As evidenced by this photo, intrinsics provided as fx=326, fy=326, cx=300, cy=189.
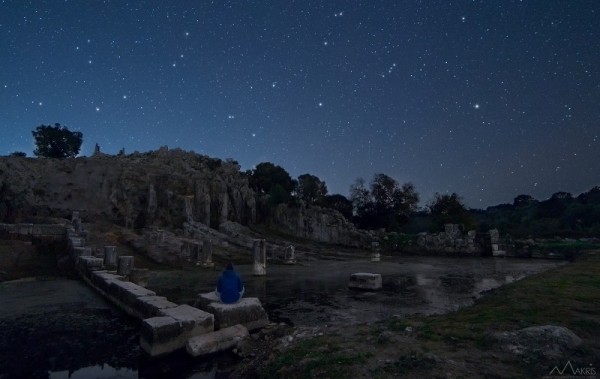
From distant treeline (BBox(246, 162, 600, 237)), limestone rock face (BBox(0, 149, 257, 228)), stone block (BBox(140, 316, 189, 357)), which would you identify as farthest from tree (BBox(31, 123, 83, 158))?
stone block (BBox(140, 316, 189, 357))

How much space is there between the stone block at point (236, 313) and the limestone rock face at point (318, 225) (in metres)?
43.2

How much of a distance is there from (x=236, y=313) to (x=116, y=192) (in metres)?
44.6

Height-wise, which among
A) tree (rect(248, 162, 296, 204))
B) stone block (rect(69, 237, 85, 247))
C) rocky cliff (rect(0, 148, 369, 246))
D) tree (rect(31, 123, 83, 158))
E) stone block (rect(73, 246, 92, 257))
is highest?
tree (rect(31, 123, 83, 158))

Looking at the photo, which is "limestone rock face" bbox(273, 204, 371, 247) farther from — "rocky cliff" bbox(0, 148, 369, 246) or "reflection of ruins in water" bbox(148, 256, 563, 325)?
"reflection of ruins in water" bbox(148, 256, 563, 325)

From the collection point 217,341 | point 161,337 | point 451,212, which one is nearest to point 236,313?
point 217,341

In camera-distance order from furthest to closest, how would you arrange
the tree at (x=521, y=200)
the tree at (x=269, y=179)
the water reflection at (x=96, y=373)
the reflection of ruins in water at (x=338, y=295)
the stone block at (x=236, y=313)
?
the tree at (x=521, y=200) < the tree at (x=269, y=179) < the reflection of ruins in water at (x=338, y=295) < the stone block at (x=236, y=313) < the water reflection at (x=96, y=373)

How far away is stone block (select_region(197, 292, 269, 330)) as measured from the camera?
7895 mm

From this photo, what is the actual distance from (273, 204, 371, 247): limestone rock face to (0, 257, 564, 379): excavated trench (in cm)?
3299

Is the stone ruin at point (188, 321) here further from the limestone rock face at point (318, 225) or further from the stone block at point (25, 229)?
the limestone rock face at point (318, 225)

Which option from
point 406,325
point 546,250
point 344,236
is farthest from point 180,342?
point 344,236

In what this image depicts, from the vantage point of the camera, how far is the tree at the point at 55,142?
64.2 metres

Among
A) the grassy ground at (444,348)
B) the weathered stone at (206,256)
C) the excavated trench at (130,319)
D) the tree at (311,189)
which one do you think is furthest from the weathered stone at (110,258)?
the tree at (311,189)

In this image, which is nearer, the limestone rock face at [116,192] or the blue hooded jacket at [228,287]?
the blue hooded jacket at [228,287]

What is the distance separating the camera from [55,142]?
6544 cm
